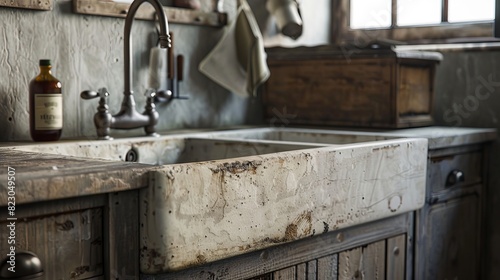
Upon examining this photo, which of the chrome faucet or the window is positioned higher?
the window

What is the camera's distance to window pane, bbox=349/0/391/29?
258cm

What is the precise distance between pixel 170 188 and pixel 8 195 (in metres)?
A: 0.27

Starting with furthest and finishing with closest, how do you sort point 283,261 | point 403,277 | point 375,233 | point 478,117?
1. point 478,117
2. point 403,277
3. point 375,233
4. point 283,261

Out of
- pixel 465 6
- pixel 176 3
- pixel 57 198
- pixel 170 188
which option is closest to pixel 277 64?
pixel 176 3

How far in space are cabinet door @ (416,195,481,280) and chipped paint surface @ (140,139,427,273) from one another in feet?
0.80

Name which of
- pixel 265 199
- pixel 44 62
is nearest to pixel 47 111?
pixel 44 62

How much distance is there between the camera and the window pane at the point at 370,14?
2578 mm

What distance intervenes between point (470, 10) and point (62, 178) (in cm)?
187

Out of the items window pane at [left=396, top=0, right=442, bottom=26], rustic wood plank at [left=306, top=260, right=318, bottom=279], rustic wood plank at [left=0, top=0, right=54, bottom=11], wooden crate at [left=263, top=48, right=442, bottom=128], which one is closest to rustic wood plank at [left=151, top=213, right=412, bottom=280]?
rustic wood plank at [left=306, top=260, right=318, bottom=279]

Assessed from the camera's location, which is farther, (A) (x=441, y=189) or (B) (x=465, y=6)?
(B) (x=465, y=6)

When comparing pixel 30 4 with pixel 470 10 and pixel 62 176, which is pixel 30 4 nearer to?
pixel 62 176

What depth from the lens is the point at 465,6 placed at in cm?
241

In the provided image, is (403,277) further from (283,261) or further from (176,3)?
(176,3)

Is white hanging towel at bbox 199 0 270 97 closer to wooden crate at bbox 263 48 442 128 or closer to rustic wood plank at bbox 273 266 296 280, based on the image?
wooden crate at bbox 263 48 442 128
